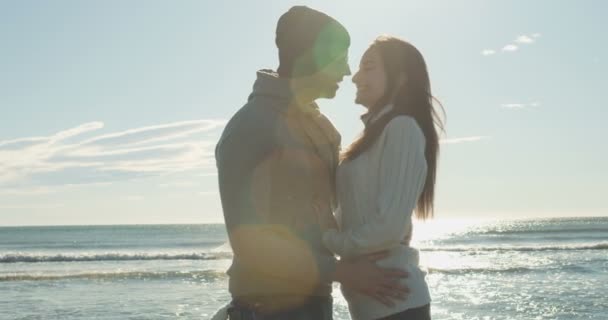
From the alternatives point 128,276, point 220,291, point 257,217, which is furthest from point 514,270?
point 257,217

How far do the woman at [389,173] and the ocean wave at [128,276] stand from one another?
16.4m

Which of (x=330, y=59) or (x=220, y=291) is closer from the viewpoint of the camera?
(x=330, y=59)

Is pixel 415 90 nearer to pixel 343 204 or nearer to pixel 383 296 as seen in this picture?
pixel 343 204

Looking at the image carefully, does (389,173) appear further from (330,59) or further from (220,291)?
(220,291)

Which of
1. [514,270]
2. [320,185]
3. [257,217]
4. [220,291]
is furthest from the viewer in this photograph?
[514,270]

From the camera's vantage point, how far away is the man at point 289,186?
8.80ft

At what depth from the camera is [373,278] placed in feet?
9.32

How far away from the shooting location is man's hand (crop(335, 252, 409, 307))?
2816mm

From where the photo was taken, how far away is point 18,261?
29656 millimetres

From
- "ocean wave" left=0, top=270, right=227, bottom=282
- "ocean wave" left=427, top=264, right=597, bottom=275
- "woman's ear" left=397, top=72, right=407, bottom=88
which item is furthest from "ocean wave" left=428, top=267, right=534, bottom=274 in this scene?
"woman's ear" left=397, top=72, right=407, bottom=88

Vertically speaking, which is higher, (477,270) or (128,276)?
(128,276)

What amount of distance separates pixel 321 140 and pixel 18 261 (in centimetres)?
2954

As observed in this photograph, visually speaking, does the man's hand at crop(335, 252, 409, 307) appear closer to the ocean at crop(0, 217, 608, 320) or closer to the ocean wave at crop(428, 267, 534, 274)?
the ocean at crop(0, 217, 608, 320)

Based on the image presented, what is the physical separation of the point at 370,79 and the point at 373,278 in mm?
918
